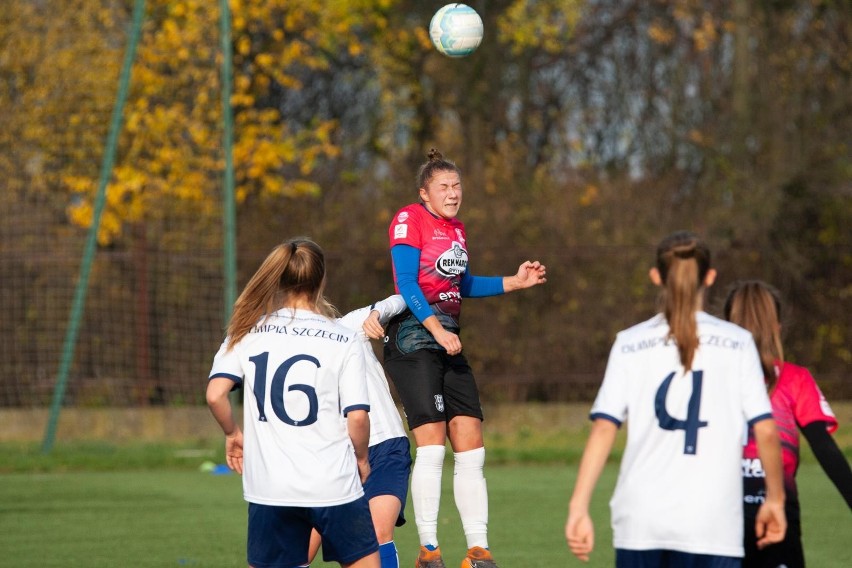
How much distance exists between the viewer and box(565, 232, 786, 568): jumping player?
4090mm

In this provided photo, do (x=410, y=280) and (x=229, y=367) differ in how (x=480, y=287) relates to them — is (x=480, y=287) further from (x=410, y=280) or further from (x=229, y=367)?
(x=229, y=367)

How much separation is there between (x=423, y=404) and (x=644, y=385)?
2773 millimetres

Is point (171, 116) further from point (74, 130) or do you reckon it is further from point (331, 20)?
point (331, 20)

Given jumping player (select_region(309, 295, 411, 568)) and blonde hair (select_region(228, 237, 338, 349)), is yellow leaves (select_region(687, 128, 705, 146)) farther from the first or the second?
blonde hair (select_region(228, 237, 338, 349))

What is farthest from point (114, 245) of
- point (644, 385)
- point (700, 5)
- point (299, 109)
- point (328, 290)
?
point (644, 385)

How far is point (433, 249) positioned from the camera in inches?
275

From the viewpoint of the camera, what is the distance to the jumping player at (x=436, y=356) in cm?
679

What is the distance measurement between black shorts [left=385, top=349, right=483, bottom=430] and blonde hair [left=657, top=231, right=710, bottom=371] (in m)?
2.64

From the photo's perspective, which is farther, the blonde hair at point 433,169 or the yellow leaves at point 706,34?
the yellow leaves at point 706,34

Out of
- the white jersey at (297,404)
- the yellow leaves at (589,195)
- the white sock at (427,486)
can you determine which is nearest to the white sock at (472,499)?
the white sock at (427,486)

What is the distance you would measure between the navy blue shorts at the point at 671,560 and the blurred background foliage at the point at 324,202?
1193cm

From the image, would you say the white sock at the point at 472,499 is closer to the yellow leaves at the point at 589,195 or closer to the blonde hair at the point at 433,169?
the blonde hair at the point at 433,169

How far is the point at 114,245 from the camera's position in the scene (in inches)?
662

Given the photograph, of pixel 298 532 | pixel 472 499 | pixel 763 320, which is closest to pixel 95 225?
pixel 472 499
